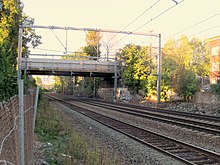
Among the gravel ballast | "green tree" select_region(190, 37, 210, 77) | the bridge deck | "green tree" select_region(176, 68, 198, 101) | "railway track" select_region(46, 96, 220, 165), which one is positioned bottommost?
the gravel ballast

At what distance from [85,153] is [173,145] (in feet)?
10.9

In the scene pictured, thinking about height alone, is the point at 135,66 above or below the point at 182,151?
above

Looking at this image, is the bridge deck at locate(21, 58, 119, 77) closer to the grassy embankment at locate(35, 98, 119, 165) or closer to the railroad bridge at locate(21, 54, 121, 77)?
the railroad bridge at locate(21, 54, 121, 77)

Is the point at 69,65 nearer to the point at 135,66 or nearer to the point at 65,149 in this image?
the point at 135,66

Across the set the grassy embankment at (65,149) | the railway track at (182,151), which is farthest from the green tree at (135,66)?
the railway track at (182,151)

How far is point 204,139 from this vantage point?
11.2 m

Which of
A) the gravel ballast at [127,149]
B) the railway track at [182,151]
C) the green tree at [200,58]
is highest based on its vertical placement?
the green tree at [200,58]

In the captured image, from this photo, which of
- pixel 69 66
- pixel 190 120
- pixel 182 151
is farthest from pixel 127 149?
pixel 69 66

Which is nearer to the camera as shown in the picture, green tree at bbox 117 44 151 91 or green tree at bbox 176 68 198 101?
green tree at bbox 176 68 198 101

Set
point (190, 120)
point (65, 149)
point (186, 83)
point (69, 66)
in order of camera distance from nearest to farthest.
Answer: point (65, 149) < point (190, 120) < point (186, 83) < point (69, 66)

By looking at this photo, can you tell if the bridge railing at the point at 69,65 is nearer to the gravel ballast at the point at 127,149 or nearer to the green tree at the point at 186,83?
the green tree at the point at 186,83

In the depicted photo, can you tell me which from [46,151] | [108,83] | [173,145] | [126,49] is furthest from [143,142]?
[108,83]

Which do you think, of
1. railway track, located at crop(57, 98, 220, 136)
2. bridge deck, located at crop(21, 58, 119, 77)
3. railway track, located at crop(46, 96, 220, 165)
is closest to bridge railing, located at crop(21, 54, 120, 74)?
bridge deck, located at crop(21, 58, 119, 77)

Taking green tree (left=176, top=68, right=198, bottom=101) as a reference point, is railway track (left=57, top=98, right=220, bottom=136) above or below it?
below
